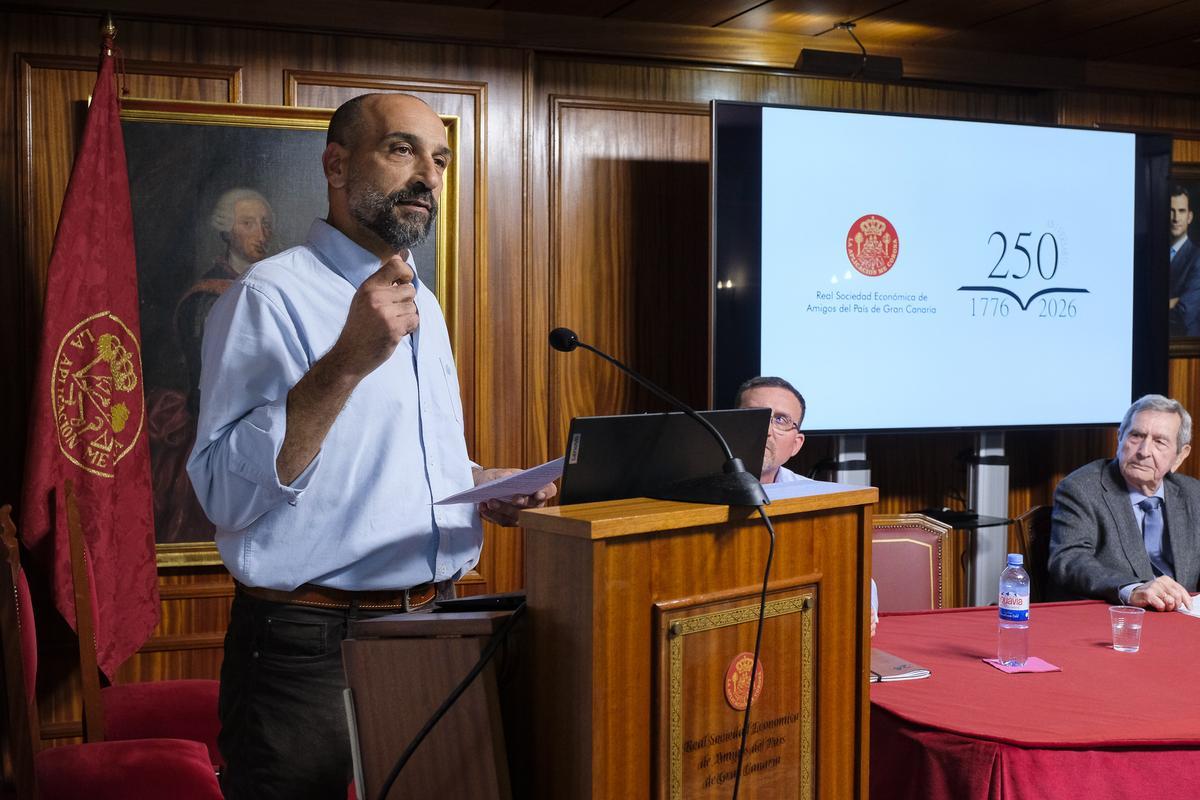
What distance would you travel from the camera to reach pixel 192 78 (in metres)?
3.49

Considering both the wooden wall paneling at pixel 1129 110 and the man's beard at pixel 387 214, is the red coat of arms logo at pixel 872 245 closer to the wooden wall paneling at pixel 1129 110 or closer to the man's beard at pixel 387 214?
the wooden wall paneling at pixel 1129 110

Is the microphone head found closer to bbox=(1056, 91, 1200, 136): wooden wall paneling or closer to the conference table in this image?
the conference table

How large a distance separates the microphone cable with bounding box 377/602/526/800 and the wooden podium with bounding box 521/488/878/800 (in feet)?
0.10

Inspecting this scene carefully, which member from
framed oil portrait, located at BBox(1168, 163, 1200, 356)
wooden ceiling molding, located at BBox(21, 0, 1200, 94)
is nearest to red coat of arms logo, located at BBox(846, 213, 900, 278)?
wooden ceiling molding, located at BBox(21, 0, 1200, 94)

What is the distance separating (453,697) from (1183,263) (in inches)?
172

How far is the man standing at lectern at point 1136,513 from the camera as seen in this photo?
336 cm

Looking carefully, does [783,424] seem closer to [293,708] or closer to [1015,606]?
[1015,606]

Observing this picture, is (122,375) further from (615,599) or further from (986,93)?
(986,93)

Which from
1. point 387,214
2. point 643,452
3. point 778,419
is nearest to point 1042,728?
point 643,452

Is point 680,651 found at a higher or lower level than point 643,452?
lower

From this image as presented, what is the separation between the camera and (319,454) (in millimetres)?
1568

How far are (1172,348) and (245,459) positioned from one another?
420 cm

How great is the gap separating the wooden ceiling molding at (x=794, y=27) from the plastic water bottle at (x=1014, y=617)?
2170 millimetres

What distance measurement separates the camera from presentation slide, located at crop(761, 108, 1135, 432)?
393 centimetres
